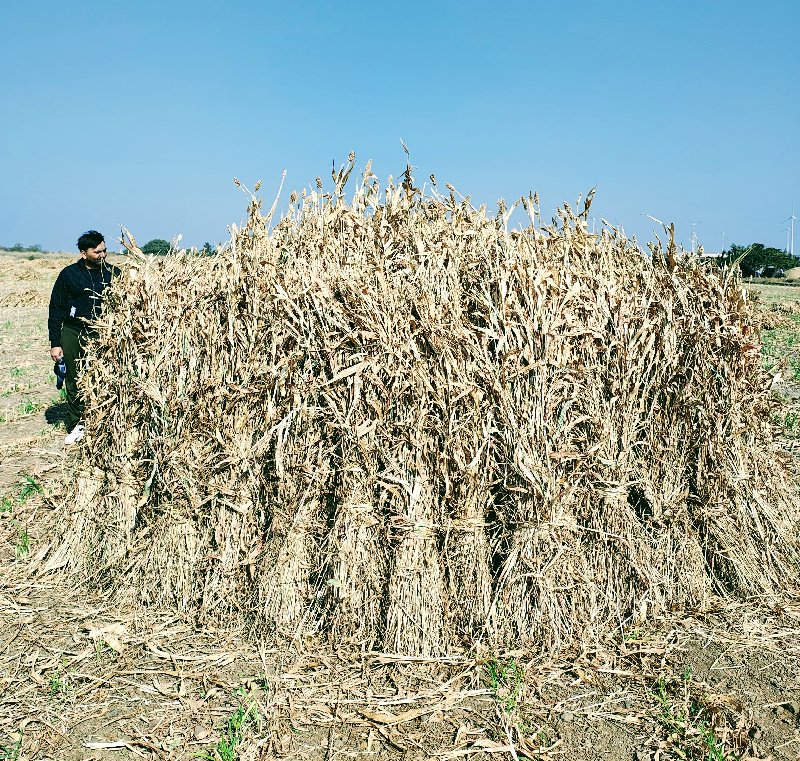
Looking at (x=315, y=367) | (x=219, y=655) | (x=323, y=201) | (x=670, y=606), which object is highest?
(x=323, y=201)

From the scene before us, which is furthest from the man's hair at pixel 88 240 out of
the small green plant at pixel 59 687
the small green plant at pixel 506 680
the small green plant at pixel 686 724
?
the small green plant at pixel 686 724

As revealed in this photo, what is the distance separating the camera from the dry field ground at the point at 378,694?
9.95ft

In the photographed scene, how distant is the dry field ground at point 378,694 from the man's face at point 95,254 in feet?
11.6

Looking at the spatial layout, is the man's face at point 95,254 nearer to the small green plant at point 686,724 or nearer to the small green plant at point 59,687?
the small green plant at point 59,687

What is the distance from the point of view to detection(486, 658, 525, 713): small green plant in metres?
3.24

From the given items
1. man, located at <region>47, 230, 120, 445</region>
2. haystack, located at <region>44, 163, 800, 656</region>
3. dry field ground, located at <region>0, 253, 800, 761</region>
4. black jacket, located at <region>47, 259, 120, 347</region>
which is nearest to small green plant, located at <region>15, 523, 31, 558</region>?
dry field ground, located at <region>0, 253, 800, 761</region>

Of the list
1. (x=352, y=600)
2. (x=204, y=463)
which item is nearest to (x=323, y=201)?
(x=204, y=463)

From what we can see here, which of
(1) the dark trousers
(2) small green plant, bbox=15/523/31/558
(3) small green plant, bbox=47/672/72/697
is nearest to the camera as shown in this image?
(3) small green plant, bbox=47/672/72/697

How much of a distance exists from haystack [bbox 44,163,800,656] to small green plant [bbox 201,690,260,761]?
23.1 inches

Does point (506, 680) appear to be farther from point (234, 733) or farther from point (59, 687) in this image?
point (59, 687)

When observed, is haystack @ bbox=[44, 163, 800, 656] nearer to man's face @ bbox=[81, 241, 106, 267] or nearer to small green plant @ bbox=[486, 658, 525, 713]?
small green plant @ bbox=[486, 658, 525, 713]

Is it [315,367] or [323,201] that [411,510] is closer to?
[315,367]

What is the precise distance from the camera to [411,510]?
3596 mm

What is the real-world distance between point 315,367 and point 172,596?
1774mm
